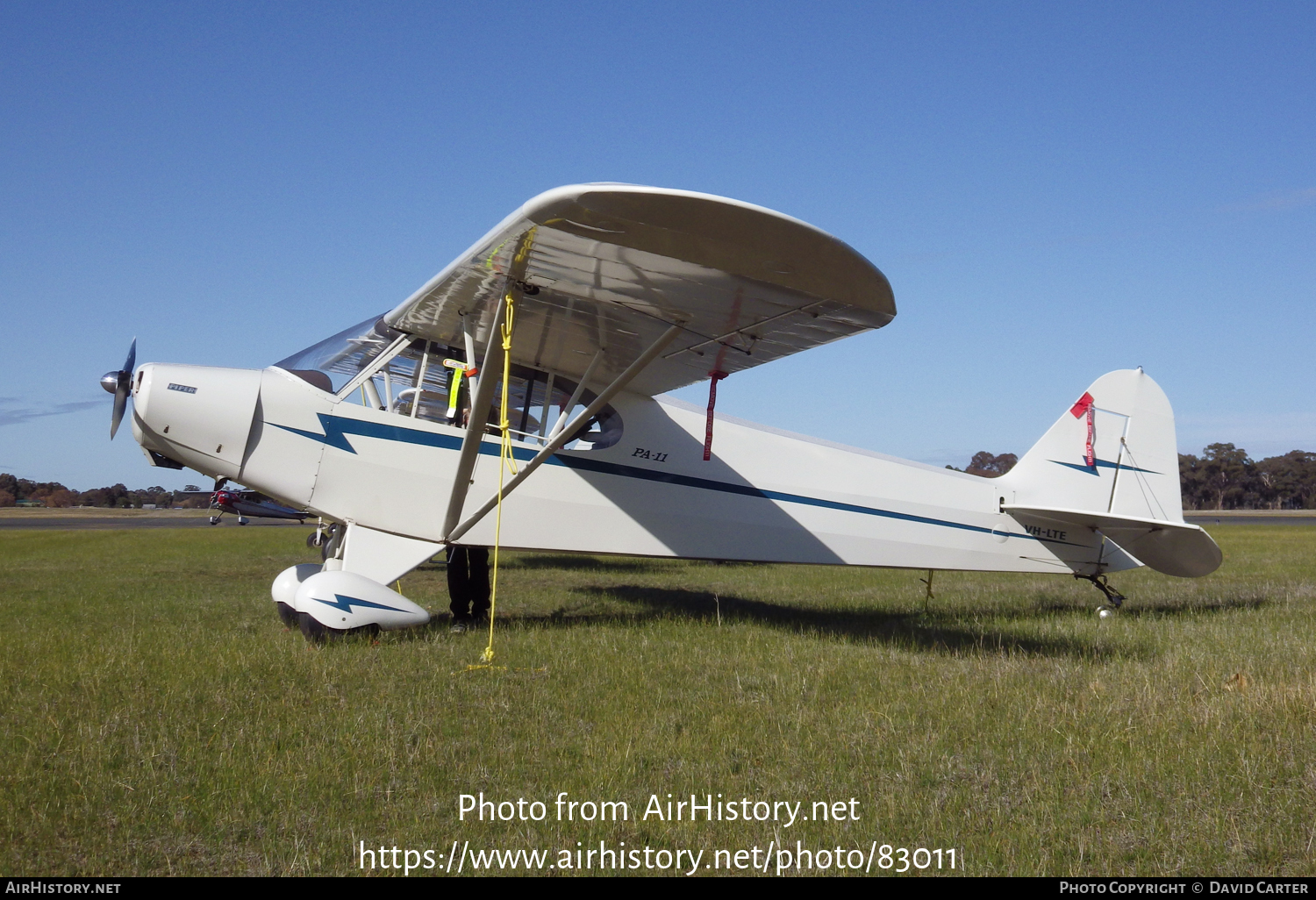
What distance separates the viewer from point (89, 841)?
2.81m

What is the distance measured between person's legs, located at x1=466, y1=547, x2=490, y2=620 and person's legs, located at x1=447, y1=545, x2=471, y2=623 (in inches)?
1.0

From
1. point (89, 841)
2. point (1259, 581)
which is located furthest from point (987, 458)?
point (89, 841)

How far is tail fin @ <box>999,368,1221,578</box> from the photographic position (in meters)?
9.59

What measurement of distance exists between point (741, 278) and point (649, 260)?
0.58 metres

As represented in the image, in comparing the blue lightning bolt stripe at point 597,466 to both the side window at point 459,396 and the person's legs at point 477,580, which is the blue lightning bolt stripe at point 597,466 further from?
the person's legs at point 477,580

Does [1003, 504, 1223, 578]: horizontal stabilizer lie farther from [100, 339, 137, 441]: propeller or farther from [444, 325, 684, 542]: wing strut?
[100, 339, 137, 441]: propeller

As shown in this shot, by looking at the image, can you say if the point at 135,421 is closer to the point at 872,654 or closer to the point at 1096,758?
the point at 872,654

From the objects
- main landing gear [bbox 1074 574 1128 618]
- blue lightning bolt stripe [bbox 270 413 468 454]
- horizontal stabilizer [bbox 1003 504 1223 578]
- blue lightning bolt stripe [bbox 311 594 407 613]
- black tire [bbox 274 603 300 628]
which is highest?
blue lightning bolt stripe [bbox 270 413 468 454]

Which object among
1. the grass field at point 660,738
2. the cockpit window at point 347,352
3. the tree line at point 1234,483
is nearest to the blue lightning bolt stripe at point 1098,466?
the grass field at point 660,738

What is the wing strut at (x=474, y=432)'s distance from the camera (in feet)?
20.0

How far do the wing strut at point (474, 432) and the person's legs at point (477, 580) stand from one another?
67 cm

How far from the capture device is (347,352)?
7.38 meters

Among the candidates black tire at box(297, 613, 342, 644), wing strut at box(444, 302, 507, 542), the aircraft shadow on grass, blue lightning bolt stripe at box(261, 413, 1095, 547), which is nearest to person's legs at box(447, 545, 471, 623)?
the aircraft shadow on grass

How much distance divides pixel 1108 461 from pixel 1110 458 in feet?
0.15
